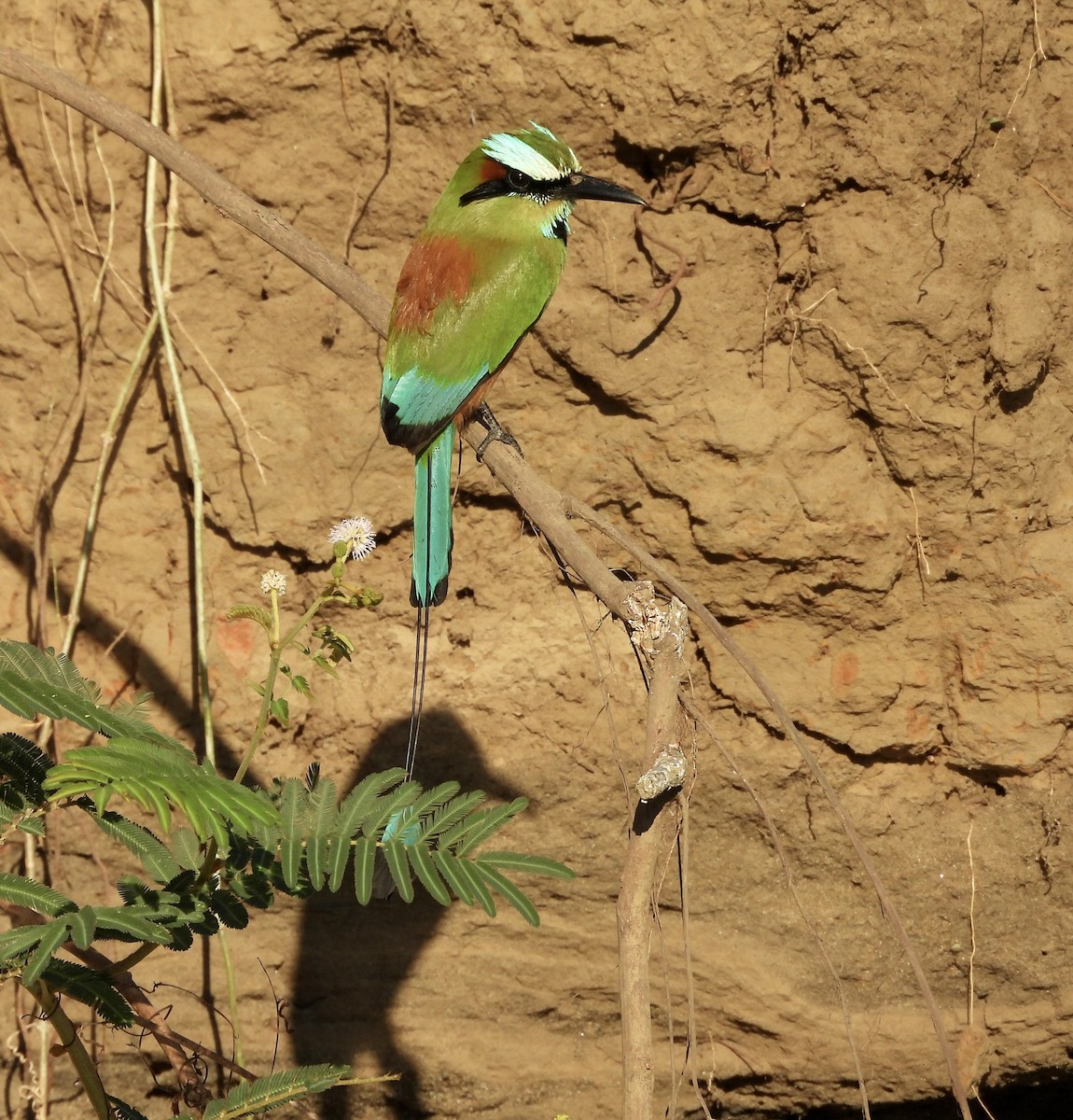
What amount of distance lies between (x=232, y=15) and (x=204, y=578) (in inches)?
52.6

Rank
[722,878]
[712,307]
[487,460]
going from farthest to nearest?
[722,878]
[712,307]
[487,460]

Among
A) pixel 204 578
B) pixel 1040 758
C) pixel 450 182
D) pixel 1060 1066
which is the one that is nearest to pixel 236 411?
pixel 204 578

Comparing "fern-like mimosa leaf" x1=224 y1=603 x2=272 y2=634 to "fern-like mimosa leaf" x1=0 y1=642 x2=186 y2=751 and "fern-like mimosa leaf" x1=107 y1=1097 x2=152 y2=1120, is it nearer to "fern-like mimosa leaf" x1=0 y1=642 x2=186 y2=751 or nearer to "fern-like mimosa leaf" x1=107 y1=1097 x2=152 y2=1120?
"fern-like mimosa leaf" x1=0 y1=642 x2=186 y2=751

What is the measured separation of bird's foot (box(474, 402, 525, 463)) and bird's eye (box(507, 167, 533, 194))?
48 cm

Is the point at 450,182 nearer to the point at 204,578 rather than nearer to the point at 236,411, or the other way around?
the point at 236,411

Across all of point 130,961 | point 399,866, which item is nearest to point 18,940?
point 130,961

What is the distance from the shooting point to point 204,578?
9.79 ft

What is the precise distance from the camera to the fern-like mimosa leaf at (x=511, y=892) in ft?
5.36

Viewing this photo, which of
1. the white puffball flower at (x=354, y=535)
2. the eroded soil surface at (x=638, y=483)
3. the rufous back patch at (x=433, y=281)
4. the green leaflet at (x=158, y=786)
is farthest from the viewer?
the eroded soil surface at (x=638, y=483)

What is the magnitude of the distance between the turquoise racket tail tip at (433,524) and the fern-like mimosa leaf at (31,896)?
881 mm

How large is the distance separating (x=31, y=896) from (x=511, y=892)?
0.65m

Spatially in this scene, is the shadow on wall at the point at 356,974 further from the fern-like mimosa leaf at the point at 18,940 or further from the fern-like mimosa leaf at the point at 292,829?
the fern-like mimosa leaf at the point at 18,940

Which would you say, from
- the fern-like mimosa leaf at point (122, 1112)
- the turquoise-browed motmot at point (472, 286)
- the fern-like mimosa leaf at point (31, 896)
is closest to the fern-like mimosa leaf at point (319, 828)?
the fern-like mimosa leaf at point (31, 896)

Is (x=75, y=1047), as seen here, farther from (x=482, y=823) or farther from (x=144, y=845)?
(x=482, y=823)
